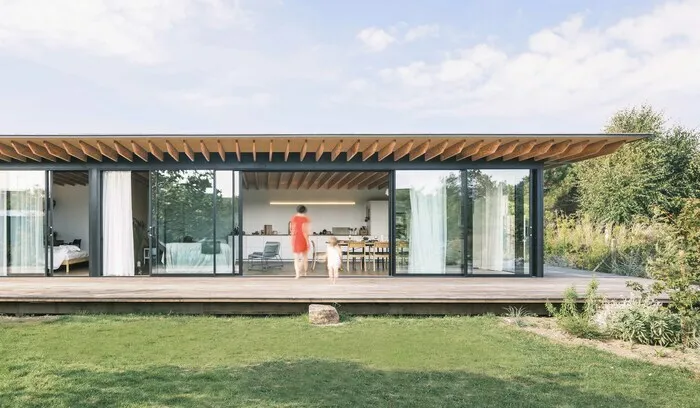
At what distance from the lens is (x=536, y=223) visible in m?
10.3

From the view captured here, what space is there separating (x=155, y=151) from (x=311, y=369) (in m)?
6.27

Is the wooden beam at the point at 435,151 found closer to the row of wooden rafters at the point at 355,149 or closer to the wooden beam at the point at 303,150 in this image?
the row of wooden rafters at the point at 355,149

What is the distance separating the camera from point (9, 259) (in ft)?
33.5

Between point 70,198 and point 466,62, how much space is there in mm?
14370

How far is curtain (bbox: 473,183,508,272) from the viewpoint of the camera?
33.7 ft

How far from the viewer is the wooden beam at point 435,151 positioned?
9.18 m

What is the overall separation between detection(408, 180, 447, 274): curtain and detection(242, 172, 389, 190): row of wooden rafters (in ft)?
9.82

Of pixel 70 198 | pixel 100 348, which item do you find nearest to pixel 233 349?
pixel 100 348

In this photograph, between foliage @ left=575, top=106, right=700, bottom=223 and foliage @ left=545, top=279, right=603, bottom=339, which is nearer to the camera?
foliage @ left=545, top=279, right=603, bottom=339

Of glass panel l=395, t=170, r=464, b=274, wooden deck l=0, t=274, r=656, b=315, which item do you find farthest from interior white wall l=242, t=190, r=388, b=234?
wooden deck l=0, t=274, r=656, b=315

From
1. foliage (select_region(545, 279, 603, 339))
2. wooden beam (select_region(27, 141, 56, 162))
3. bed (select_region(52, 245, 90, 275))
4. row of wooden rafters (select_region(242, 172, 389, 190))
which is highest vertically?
wooden beam (select_region(27, 141, 56, 162))

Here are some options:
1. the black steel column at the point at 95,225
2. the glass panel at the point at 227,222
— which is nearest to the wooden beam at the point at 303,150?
the glass panel at the point at 227,222

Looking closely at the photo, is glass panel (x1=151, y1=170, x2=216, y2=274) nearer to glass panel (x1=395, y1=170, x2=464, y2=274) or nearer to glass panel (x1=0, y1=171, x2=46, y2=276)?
glass panel (x1=0, y1=171, x2=46, y2=276)

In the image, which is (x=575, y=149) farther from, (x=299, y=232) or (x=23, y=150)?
(x=23, y=150)
